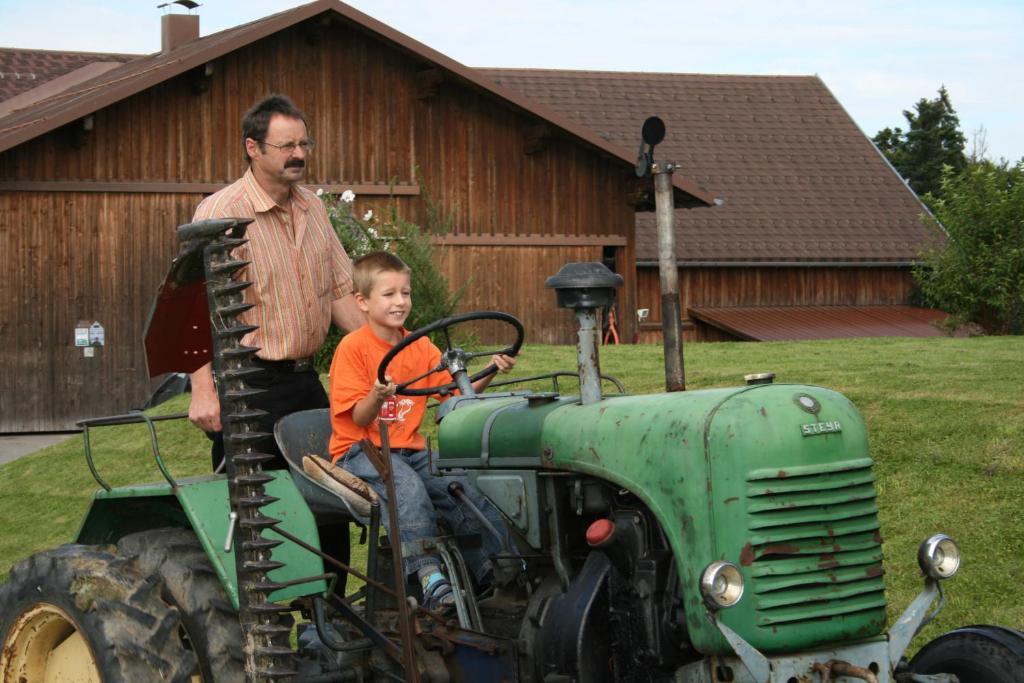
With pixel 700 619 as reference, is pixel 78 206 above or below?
above

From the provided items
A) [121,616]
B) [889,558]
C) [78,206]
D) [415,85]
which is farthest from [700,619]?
[415,85]

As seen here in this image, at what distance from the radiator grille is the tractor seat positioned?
56.9 inches

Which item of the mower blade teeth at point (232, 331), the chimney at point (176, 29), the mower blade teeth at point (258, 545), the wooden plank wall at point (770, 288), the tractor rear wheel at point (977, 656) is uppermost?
the chimney at point (176, 29)

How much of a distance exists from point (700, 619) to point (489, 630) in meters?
1.04

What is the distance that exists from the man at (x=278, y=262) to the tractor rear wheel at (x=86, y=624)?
0.88 m

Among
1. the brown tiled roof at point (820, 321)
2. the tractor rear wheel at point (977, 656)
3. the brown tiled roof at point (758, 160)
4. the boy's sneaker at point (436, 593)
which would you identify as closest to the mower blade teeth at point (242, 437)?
the boy's sneaker at point (436, 593)

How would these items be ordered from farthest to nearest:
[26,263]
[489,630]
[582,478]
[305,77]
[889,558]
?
[305,77] → [26,263] → [889,558] → [489,630] → [582,478]

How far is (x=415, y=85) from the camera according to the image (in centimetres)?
2055

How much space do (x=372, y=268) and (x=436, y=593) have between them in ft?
3.89

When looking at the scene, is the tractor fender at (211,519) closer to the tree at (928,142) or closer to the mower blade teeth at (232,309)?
the mower blade teeth at (232,309)

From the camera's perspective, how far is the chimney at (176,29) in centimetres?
2323

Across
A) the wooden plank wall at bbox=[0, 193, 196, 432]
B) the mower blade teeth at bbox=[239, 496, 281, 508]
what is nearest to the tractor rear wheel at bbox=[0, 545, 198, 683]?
the mower blade teeth at bbox=[239, 496, 281, 508]

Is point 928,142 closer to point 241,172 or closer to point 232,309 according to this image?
point 241,172

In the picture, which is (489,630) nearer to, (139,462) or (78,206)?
(139,462)
